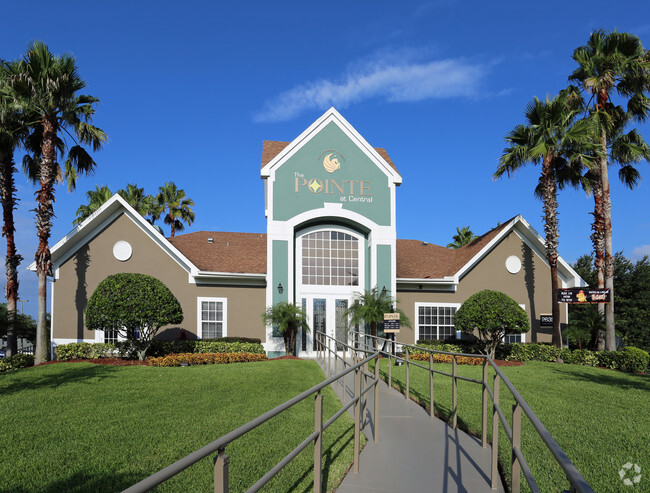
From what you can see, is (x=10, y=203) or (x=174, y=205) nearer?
Answer: (x=10, y=203)

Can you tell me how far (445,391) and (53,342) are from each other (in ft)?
43.3

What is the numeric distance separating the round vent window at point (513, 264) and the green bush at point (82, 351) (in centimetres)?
1480

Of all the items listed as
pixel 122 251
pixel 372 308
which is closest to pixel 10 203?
pixel 122 251

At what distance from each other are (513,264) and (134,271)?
14393 mm

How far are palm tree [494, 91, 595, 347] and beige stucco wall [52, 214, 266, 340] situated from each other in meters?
10.7

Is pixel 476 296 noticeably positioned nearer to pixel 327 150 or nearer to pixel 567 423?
pixel 327 150

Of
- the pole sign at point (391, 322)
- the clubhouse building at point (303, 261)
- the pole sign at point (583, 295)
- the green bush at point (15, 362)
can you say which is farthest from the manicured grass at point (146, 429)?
the pole sign at point (583, 295)

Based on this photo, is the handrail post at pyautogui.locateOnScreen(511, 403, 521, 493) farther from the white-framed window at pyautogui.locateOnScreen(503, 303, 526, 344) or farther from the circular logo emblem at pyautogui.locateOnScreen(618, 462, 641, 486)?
the white-framed window at pyautogui.locateOnScreen(503, 303, 526, 344)

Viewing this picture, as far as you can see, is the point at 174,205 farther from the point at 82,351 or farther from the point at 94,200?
the point at 82,351

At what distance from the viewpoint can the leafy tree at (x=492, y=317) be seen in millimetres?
16828

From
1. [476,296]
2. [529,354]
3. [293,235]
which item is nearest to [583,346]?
[529,354]

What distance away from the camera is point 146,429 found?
23.1ft

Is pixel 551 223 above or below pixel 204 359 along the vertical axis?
above

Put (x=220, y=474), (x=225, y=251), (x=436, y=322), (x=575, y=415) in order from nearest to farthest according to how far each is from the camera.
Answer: (x=220, y=474) → (x=575, y=415) → (x=436, y=322) → (x=225, y=251)
